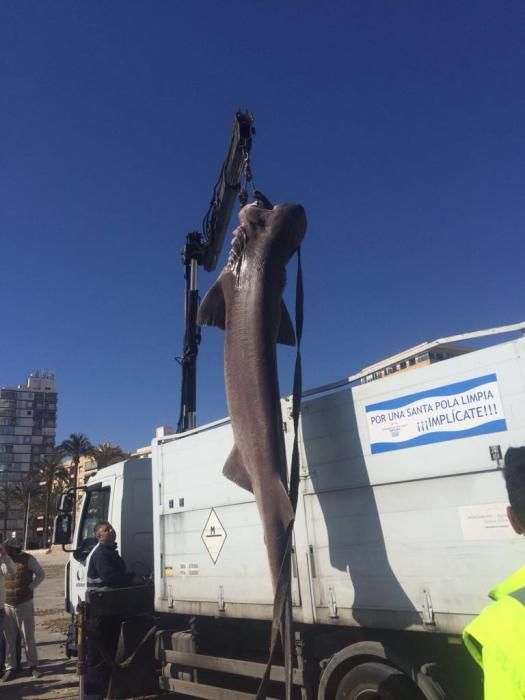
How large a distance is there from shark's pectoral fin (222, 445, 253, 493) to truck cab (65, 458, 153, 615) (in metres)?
3.65

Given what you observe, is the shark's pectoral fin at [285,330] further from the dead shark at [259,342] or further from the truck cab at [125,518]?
the truck cab at [125,518]

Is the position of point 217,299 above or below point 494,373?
above

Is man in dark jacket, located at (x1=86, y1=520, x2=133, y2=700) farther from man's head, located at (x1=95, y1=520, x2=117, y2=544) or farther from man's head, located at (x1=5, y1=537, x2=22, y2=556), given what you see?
man's head, located at (x1=5, y1=537, x2=22, y2=556)

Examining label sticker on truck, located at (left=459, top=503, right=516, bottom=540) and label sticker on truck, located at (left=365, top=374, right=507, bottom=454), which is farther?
label sticker on truck, located at (left=365, top=374, right=507, bottom=454)

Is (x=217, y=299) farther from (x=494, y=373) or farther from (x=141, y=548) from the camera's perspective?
(x=141, y=548)

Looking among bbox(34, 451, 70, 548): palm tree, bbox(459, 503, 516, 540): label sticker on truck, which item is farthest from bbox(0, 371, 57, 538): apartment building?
bbox(459, 503, 516, 540): label sticker on truck

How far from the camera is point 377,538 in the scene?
4.04m

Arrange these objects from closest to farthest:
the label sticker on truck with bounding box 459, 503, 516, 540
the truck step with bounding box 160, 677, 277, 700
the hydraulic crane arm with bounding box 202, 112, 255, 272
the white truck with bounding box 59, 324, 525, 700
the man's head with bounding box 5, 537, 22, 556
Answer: the label sticker on truck with bounding box 459, 503, 516, 540
the white truck with bounding box 59, 324, 525, 700
the truck step with bounding box 160, 677, 277, 700
the hydraulic crane arm with bounding box 202, 112, 255, 272
the man's head with bounding box 5, 537, 22, 556

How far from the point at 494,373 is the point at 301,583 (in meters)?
2.26

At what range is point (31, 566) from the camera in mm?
9633

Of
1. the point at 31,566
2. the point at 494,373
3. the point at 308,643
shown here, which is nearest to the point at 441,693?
the point at 308,643

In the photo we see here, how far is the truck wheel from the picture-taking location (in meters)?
3.80

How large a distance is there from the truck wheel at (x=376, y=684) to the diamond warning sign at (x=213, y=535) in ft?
5.45

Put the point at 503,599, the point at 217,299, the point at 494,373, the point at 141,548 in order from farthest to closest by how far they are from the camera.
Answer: the point at 141,548
the point at 217,299
the point at 494,373
the point at 503,599
